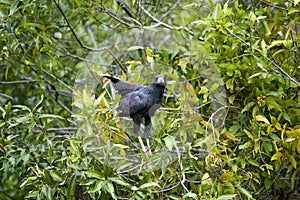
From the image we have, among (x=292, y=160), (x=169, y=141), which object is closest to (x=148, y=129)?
(x=169, y=141)

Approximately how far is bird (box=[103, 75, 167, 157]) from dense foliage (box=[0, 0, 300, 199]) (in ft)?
0.10

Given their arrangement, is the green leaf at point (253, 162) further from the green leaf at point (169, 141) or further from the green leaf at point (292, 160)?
the green leaf at point (169, 141)

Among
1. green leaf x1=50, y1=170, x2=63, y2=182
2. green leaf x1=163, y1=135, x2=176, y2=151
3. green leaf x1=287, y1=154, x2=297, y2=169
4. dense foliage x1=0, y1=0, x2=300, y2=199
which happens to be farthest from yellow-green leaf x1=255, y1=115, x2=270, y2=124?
green leaf x1=50, y1=170, x2=63, y2=182

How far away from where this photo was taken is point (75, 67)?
1972mm

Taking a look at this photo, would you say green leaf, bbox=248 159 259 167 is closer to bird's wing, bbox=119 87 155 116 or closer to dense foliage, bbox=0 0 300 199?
dense foliage, bbox=0 0 300 199

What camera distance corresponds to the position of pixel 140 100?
0.98 meters

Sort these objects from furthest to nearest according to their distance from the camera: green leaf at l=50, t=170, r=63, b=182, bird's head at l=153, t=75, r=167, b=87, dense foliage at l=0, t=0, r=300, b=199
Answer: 1. green leaf at l=50, t=170, r=63, b=182
2. dense foliage at l=0, t=0, r=300, b=199
3. bird's head at l=153, t=75, r=167, b=87

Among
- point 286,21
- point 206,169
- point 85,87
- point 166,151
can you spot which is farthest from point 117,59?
point 286,21

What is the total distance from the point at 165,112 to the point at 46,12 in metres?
0.89

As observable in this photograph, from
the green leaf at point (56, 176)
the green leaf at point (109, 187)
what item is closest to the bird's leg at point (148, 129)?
the green leaf at point (109, 187)

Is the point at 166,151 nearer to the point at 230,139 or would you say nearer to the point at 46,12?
the point at 230,139

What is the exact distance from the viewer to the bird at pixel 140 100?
0.97 meters

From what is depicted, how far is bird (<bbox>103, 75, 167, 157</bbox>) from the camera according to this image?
97 centimetres

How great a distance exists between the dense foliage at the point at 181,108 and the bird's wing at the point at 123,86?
0.02 meters
